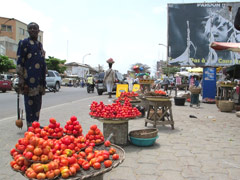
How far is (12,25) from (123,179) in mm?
55565

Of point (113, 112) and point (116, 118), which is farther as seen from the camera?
point (113, 112)

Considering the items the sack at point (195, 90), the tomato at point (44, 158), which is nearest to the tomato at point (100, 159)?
the tomato at point (44, 158)

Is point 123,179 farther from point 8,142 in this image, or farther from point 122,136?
point 8,142

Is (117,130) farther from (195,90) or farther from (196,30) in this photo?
(196,30)

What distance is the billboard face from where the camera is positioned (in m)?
17.9

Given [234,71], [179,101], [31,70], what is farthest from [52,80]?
[31,70]

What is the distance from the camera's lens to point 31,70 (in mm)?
4652

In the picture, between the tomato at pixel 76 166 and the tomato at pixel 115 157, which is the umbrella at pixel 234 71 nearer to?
the tomato at pixel 115 157

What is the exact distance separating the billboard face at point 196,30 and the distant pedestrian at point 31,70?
1468 cm

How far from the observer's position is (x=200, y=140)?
5.16 metres

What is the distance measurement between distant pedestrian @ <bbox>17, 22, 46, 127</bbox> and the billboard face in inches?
578

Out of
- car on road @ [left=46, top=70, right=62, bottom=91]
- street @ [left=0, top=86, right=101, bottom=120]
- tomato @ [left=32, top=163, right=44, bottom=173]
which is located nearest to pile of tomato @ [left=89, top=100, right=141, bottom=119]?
tomato @ [left=32, top=163, right=44, bottom=173]

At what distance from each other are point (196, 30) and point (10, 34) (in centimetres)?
4538

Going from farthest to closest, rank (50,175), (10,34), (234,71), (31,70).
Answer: (10,34) → (234,71) → (31,70) → (50,175)
